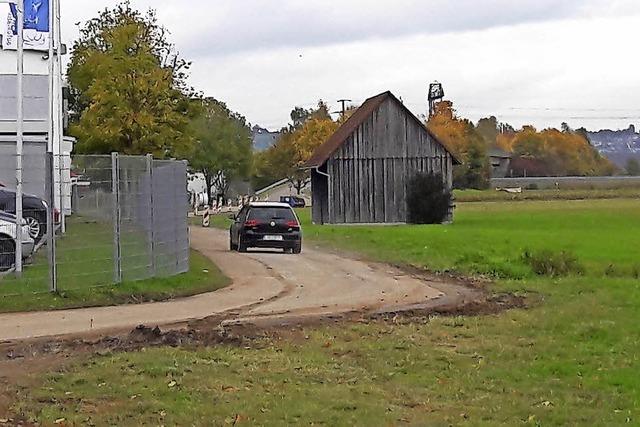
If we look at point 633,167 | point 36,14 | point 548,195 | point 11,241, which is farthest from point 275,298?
point 633,167

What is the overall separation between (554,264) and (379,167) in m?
32.1

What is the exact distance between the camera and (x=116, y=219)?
62.1 ft

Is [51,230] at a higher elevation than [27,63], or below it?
below

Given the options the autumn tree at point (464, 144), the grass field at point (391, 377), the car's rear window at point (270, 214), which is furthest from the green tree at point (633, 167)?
the grass field at point (391, 377)

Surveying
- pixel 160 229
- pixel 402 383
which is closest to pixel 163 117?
pixel 160 229

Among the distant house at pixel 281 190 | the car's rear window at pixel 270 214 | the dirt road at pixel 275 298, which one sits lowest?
the dirt road at pixel 275 298

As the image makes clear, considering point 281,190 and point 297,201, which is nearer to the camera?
point 297,201

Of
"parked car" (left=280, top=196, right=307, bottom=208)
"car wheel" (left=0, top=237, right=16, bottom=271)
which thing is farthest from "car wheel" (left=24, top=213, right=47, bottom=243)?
"parked car" (left=280, top=196, right=307, bottom=208)

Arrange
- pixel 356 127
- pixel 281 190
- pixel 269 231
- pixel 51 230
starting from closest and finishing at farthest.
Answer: pixel 51 230 → pixel 269 231 → pixel 356 127 → pixel 281 190

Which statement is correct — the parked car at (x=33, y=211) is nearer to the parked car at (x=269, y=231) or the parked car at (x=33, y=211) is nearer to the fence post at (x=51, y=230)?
the fence post at (x=51, y=230)

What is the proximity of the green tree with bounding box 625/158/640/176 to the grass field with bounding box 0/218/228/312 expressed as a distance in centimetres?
14438

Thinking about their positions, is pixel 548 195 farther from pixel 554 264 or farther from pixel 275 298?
pixel 275 298

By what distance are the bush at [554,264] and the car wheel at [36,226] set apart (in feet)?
37.5

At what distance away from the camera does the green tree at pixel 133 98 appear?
4094 centimetres
